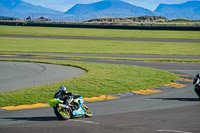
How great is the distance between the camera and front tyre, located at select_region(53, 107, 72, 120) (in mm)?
13523

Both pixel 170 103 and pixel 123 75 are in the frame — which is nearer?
pixel 170 103

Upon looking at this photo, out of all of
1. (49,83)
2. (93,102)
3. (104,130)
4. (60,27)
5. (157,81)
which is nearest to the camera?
(104,130)

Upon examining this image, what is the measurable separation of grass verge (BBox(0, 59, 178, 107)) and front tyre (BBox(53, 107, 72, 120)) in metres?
4.16

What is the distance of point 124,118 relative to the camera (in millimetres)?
14234

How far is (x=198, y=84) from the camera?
17969 millimetres

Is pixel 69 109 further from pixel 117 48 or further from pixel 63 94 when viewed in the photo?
pixel 117 48

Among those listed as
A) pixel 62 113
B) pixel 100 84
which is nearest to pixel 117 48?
pixel 100 84

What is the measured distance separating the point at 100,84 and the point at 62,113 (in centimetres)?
944

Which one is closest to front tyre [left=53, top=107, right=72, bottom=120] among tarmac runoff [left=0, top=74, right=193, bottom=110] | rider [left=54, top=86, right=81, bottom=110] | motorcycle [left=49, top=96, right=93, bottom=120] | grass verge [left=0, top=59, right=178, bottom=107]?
motorcycle [left=49, top=96, right=93, bottom=120]

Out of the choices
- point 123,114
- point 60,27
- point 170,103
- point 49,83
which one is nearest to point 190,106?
point 170,103

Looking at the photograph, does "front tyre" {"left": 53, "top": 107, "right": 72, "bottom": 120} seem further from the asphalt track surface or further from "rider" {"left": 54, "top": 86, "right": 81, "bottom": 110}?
"rider" {"left": 54, "top": 86, "right": 81, "bottom": 110}

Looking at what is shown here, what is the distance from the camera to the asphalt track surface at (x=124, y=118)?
12.5 metres

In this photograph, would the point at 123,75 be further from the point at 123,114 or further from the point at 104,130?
the point at 104,130

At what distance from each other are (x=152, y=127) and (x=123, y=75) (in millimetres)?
14453
